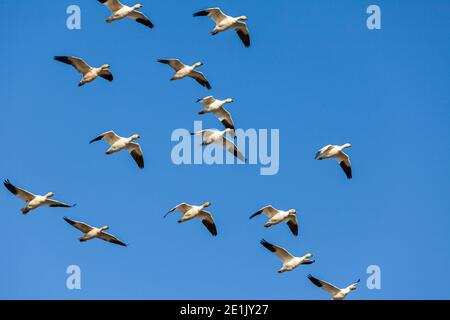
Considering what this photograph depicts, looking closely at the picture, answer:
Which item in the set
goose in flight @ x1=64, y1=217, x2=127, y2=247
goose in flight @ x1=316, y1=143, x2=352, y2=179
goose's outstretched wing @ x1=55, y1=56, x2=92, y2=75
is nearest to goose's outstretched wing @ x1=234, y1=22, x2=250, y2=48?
goose in flight @ x1=316, y1=143, x2=352, y2=179

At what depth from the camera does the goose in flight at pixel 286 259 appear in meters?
28.9

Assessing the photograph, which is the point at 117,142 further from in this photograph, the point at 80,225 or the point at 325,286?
the point at 325,286

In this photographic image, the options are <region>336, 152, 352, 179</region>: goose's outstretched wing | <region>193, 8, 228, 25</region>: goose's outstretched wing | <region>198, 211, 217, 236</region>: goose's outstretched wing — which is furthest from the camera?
<region>336, 152, 352, 179</region>: goose's outstretched wing

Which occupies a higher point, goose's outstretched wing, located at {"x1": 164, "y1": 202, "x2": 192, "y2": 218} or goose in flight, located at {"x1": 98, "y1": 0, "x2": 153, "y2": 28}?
goose in flight, located at {"x1": 98, "y1": 0, "x2": 153, "y2": 28}

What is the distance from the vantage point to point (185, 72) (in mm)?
29844

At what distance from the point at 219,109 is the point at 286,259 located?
4400 millimetres

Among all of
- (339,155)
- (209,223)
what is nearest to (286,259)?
(209,223)

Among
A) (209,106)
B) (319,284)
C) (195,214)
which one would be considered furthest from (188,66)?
(319,284)

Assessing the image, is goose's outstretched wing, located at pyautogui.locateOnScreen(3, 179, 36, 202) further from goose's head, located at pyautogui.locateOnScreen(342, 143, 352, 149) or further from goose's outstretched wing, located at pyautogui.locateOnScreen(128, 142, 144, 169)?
goose's head, located at pyautogui.locateOnScreen(342, 143, 352, 149)

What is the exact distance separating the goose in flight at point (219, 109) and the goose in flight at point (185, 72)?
579 millimetres

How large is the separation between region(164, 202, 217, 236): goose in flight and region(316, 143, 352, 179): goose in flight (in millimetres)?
3221

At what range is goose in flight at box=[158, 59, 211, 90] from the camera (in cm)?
2962

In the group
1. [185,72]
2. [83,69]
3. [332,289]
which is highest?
[83,69]
